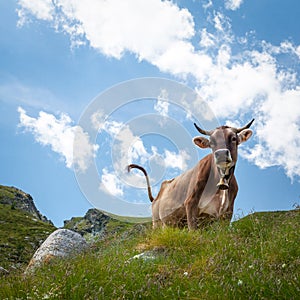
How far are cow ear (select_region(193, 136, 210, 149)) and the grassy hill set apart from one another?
225cm

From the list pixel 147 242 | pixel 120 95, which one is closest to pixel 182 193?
pixel 147 242

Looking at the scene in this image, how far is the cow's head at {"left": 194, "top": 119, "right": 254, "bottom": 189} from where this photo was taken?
30.7 feet

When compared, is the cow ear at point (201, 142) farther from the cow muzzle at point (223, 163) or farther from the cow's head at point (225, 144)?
the cow muzzle at point (223, 163)

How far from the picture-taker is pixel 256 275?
18.2ft

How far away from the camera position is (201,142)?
10.5m

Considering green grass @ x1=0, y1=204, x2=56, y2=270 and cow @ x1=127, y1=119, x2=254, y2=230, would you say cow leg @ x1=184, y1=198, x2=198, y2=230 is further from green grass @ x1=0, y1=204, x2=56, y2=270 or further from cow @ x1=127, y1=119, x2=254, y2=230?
green grass @ x1=0, y1=204, x2=56, y2=270

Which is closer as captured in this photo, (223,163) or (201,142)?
(223,163)

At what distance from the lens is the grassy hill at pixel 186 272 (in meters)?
5.39

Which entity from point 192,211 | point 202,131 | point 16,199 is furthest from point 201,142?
point 16,199

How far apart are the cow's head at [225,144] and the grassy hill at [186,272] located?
1.26 meters

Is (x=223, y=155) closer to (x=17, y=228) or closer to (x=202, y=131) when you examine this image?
(x=202, y=131)

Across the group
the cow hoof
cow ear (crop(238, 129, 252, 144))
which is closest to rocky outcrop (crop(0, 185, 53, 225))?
cow ear (crop(238, 129, 252, 144))

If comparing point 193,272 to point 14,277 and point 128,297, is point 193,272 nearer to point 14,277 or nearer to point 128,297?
point 128,297

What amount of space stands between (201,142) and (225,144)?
1.00 m
